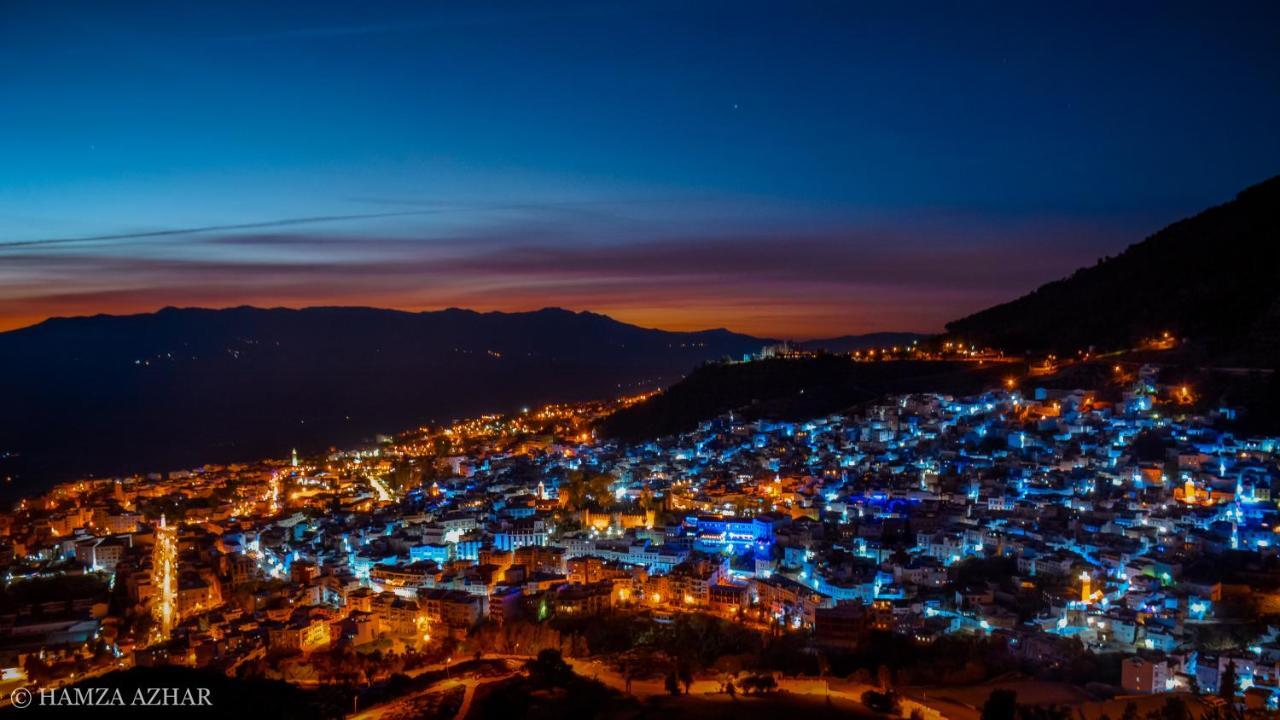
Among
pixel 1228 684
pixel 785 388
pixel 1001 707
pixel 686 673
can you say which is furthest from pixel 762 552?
pixel 785 388

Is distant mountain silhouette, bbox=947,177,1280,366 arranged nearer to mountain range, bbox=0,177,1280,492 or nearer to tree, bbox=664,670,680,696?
mountain range, bbox=0,177,1280,492

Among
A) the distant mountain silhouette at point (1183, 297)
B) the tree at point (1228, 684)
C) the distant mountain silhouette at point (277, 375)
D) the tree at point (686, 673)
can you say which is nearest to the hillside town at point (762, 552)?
the tree at point (1228, 684)

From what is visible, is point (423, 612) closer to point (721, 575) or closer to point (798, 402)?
point (721, 575)

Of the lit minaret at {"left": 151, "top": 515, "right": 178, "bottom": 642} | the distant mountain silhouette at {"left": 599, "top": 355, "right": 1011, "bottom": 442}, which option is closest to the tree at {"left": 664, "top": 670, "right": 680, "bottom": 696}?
the lit minaret at {"left": 151, "top": 515, "right": 178, "bottom": 642}

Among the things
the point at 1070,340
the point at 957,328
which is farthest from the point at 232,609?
the point at 957,328

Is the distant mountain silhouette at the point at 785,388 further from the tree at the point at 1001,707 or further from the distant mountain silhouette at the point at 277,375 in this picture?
the tree at the point at 1001,707

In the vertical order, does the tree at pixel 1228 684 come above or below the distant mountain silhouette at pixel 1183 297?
below
